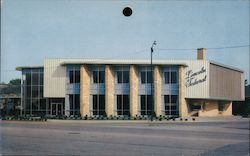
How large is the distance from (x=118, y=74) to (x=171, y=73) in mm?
6810

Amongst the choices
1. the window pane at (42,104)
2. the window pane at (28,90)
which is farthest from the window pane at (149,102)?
the window pane at (28,90)

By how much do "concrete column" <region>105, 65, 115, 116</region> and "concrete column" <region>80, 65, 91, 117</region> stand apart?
7.60 feet

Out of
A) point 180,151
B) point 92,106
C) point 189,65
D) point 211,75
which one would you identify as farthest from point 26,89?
point 180,151

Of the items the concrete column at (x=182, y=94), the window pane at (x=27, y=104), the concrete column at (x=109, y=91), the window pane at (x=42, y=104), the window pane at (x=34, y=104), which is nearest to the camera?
the concrete column at (x=109, y=91)

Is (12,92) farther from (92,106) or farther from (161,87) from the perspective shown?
(161,87)

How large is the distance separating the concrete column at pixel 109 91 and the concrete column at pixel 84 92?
232 centimetres

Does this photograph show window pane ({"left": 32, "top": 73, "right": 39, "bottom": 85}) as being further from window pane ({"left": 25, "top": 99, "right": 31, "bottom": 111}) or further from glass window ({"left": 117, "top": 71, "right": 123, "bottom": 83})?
glass window ({"left": 117, "top": 71, "right": 123, "bottom": 83})

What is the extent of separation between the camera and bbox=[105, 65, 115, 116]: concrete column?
4634 cm

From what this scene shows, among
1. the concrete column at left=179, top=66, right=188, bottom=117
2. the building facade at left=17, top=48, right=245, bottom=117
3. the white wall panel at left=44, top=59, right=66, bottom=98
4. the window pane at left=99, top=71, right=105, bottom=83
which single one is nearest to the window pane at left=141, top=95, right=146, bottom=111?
the building facade at left=17, top=48, right=245, bottom=117

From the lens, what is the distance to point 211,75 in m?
53.0

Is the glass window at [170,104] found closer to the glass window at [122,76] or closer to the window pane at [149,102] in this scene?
the window pane at [149,102]

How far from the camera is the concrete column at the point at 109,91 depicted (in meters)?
46.3

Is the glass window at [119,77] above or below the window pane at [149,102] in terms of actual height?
above

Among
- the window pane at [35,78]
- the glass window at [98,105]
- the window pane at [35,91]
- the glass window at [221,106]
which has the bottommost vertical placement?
the glass window at [221,106]
